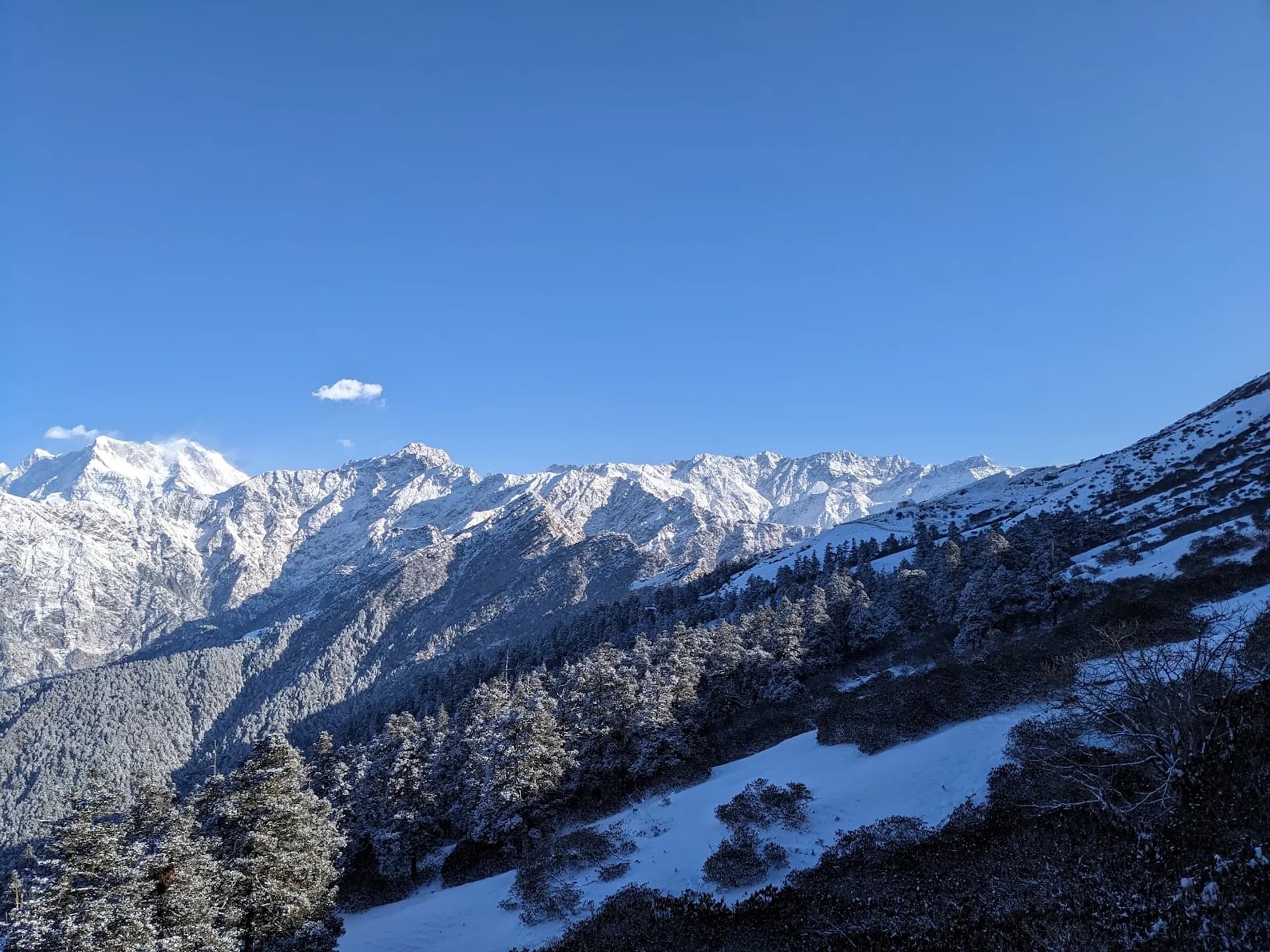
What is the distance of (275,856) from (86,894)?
24.5ft

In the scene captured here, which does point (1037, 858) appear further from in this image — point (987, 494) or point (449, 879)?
point (987, 494)

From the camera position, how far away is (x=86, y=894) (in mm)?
16219

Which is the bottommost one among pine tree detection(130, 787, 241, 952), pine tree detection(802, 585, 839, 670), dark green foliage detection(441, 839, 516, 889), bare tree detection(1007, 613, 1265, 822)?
dark green foliage detection(441, 839, 516, 889)

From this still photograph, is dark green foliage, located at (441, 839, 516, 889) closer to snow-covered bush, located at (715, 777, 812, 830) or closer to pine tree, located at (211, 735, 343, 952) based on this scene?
pine tree, located at (211, 735, 343, 952)

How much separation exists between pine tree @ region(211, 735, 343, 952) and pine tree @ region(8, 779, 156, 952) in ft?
17.4

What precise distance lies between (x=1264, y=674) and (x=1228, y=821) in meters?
5.81

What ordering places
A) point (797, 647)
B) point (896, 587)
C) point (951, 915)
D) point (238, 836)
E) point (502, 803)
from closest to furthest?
point (951, 915) → point (238, 836) → point (502, 803) → point (797, 647) → point (896, 587)

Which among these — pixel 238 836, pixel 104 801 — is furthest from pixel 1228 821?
pixel 238 836

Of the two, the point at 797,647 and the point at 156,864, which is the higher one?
the point at 156,864

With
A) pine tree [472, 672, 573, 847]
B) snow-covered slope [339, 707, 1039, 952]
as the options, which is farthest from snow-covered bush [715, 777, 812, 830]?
pine tree [472, 672, 573, 847]

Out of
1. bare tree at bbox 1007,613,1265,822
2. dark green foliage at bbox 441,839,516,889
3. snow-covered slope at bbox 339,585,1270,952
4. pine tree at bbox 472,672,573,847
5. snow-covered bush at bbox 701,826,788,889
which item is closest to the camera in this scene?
bare tree at bbox 1007,613,1265,822

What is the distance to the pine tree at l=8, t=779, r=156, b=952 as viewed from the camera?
587 inches

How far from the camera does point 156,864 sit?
58.9 feet

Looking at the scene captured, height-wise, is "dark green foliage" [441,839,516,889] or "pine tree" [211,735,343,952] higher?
"pine tree" [211,735,343,952]
